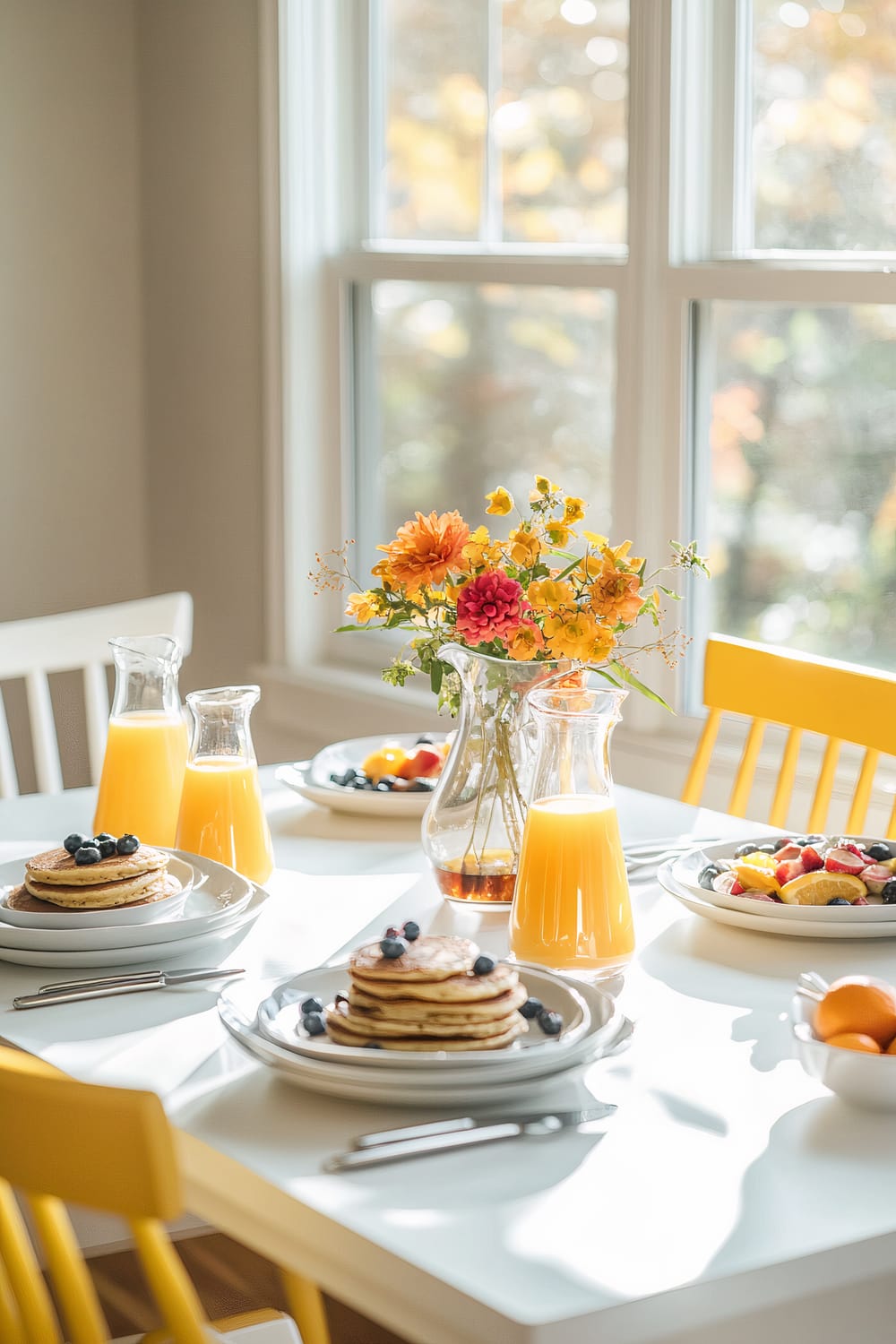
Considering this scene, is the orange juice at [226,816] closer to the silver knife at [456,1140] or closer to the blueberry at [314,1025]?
the blueberry at [314,1025]

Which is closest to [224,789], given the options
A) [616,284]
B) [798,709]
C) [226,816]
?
[226,816]

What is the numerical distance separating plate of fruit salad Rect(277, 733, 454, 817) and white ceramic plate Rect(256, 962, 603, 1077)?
1.71ft

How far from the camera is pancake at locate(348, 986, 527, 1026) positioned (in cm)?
104

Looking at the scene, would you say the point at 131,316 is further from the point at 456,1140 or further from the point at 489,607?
the point at 456,1140

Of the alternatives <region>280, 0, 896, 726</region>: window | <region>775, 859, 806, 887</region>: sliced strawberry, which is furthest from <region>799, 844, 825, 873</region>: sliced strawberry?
<region>280, 0, 896, 726</region>: window

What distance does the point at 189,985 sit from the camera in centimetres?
126

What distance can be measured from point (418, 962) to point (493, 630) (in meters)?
Result: 0.36

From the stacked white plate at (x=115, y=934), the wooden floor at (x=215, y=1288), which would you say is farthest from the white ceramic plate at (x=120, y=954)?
the wooden floor at (x=215, y=1288)

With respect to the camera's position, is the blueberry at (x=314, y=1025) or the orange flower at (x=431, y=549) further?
the orange flower at (x=431, y=549)

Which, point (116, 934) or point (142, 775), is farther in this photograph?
point (142, 775)

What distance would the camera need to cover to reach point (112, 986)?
1.25 meters

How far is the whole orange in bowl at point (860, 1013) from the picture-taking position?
3.42 feet

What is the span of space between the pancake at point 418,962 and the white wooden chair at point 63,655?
1130mm

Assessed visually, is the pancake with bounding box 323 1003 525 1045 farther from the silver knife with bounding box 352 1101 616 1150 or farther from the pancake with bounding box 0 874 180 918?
the pancake with bounding box 0 874 180 918
